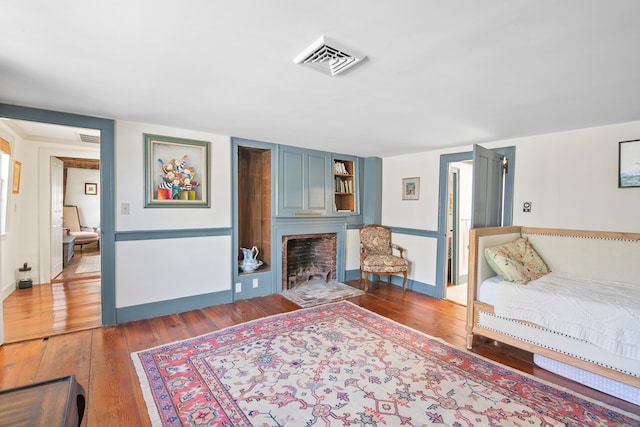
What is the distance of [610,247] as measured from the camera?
2.94 m

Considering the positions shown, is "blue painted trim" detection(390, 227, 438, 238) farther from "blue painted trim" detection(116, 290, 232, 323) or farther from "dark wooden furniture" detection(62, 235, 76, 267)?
"dark wooden furniture" detection(62, 235, 76, 267)

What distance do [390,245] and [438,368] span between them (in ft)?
8.97

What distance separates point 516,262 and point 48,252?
20.9 feet

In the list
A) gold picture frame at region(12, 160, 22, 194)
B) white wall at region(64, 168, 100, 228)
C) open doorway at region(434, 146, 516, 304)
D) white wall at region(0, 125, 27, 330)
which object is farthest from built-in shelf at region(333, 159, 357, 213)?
white wall at region(64, 168, 100, 228)

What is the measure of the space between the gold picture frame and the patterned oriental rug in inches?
132

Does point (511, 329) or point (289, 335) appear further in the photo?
point (289, 335)

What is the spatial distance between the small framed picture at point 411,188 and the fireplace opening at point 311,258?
1372 mm

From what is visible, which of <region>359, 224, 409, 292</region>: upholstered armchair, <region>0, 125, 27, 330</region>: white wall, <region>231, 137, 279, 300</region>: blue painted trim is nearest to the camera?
<region>0, 125, 27, 330</region>: white wall

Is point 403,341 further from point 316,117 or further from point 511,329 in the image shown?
point 316,117

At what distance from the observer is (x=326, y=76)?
1994 mm

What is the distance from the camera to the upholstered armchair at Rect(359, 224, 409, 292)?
15.1 feet

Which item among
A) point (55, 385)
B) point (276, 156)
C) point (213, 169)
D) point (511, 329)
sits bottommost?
point (511, 329)

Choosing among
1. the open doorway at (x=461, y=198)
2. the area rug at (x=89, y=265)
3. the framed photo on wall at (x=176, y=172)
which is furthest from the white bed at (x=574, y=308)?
the area rug at (x=89, y=265)

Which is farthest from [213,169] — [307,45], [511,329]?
[511,329]
